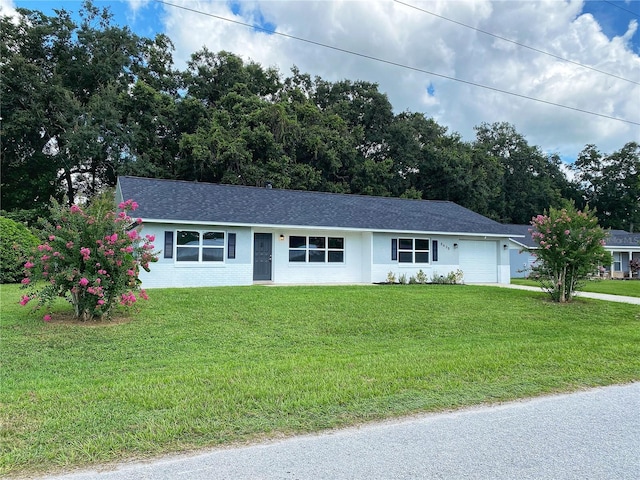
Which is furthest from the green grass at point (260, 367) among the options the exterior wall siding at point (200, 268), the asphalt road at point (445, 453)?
the exterior wall siding at point (200, 268)

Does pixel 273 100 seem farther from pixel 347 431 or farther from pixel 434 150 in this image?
pixel 347 431

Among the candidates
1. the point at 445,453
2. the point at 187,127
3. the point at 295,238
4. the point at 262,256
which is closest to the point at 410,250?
the point at 295,238

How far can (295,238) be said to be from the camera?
17.0 m

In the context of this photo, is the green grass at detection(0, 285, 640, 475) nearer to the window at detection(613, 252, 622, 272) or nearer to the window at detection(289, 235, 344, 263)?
the window at detection(289, 235, 344, 263)

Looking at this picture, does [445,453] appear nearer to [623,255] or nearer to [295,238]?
[295,238]

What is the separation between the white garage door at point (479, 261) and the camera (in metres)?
19.2

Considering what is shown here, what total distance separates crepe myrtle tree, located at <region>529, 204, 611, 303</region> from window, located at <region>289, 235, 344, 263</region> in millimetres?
7584

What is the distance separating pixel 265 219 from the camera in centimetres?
1592

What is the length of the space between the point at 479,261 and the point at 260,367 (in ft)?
52.9

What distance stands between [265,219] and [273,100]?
21.2 meters

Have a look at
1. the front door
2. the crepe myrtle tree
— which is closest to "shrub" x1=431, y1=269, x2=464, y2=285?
the crepe myrtle tree

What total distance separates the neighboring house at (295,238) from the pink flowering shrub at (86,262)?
217 inches

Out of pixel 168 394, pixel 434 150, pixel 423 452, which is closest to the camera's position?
Answer: pixel 423 452

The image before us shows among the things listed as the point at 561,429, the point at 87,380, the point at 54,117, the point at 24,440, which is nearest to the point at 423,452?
the point at 561,429
